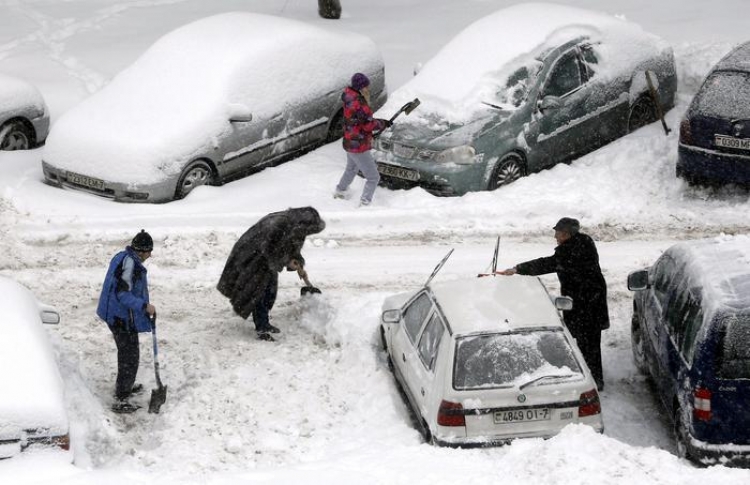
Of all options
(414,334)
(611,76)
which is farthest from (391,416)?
(611,76)

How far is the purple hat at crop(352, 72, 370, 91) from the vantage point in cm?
1302

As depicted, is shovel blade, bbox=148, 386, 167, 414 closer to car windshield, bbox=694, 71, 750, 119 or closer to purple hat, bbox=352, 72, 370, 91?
purple hat, bbox=352, 72, 370, 91

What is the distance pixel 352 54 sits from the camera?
15227mm

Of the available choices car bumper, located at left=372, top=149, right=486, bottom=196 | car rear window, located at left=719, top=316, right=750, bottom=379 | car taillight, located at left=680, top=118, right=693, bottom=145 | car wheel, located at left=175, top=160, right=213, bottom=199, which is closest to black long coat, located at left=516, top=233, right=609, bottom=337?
car rear window, located at left=719, top=316, right=750, bottom=379

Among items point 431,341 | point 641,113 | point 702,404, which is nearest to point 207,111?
point 431,341

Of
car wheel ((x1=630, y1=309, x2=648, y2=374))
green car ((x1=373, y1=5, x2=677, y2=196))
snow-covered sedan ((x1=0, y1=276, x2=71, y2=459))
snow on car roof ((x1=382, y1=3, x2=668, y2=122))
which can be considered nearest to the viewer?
snow-covered sedan ((x1=0, y1=276, x2=71, y2=459))

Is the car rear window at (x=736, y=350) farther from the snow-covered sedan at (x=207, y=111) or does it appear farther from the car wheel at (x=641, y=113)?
the car wheel at (x=641, y=113)

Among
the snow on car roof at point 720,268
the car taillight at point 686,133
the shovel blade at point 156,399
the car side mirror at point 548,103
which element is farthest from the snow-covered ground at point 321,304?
the snow on car roof at point 720,268

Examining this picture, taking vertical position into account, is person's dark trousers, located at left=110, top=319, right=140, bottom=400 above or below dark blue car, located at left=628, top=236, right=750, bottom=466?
below

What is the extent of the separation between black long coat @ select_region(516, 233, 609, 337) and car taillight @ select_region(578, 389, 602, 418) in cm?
159

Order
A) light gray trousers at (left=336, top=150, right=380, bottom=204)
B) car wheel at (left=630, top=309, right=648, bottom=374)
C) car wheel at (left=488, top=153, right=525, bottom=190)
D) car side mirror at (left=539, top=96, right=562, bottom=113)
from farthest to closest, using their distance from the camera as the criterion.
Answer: car side mirror at (left=539, top=96, right=562, bottom=113) → car wheel at (left=488, top=153, right=525, bottom=190) → light gray trousers at (left=336, top=150, right=380, bottom=204) → car wheel at (left=630, top=309, right=648, bottom=374)

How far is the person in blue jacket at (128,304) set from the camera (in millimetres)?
9078

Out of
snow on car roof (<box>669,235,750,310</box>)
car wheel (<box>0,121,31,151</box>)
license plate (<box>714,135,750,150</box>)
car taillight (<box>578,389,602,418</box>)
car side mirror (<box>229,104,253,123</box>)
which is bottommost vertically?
car wheel (<box>0,121,31,151</box>)

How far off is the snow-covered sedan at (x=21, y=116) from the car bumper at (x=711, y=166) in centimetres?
837
